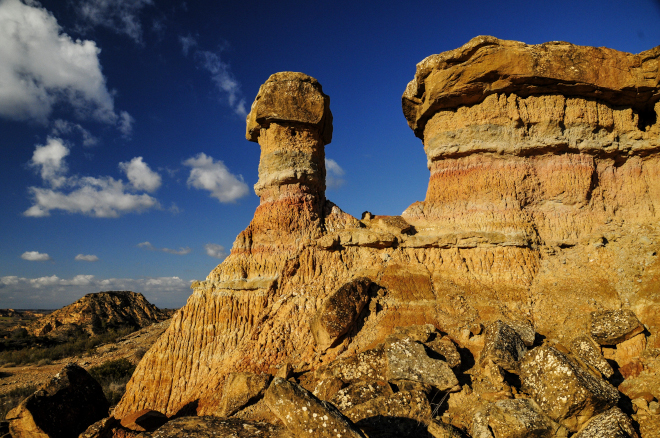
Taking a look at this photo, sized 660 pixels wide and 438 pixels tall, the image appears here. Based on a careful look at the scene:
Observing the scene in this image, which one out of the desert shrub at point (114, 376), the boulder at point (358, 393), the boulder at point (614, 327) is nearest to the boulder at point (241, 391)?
the boulder at point (358, 393)

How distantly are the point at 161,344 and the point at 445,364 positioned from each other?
25.2 ft

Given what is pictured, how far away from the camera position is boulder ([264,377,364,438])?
14.2 ft

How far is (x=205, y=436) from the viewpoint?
200 inches

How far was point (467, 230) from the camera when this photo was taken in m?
9.81

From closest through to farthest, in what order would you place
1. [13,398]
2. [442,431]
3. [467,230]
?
[442,431] → [467,230] → [13,398]

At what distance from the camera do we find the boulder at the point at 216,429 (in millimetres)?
5004

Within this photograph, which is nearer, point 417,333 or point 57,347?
point 417,333

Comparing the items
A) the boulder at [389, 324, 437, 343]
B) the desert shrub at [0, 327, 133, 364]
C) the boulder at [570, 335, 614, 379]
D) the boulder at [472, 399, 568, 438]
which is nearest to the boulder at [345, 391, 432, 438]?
the boulder at [472, 399, 568, 438]

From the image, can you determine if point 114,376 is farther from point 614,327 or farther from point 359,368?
point 614,327

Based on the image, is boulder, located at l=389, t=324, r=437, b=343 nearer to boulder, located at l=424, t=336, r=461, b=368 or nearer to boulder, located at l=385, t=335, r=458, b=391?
boulder, located at l=424, t=336, r=461, b=368

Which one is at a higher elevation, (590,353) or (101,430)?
(590,353)

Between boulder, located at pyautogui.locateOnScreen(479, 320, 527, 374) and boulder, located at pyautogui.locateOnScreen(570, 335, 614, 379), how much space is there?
99cm

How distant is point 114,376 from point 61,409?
1148cm

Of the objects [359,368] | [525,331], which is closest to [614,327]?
[525,331]
